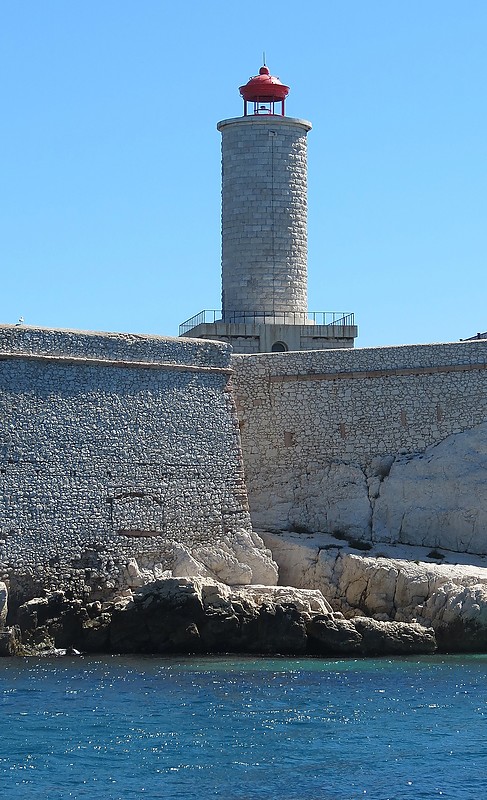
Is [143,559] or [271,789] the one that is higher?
[143,559]

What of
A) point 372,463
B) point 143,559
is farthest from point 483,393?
point 143,559

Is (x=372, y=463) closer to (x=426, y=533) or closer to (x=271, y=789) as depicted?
(x=426, y=533)

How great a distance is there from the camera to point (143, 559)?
2819 centimetres

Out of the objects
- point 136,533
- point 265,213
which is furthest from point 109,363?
point 265,213

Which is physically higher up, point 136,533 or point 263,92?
point 263,92

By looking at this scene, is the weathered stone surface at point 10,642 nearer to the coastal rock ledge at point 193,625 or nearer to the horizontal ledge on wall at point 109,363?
the coastal rock ledge at point 193,625

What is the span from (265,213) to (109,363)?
20.9 feet

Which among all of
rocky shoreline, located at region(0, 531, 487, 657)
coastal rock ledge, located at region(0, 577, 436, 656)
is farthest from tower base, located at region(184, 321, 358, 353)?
coastal rock ledge, located at region(0, 577, 436, 656)

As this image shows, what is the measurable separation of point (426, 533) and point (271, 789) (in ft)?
36.5

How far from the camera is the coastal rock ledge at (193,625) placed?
1057 inches

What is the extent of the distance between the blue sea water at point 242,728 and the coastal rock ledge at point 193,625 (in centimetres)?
44

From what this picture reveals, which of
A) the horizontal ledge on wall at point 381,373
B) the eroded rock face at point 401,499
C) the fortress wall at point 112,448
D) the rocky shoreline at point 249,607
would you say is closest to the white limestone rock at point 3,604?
the rocky shoreline at point 249,607

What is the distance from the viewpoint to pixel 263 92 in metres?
33.9

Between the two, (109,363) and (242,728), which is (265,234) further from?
(242,728)
